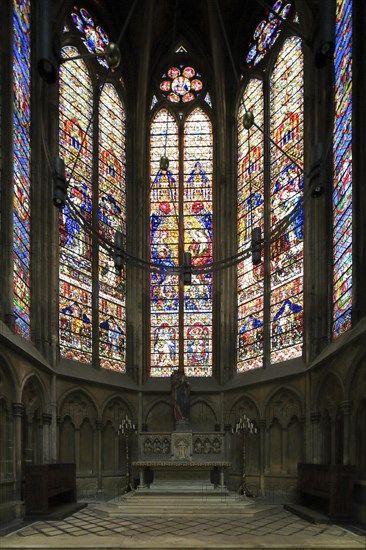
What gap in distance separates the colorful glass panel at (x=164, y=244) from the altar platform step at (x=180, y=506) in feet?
22.3

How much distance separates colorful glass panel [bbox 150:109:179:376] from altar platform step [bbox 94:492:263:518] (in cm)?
679

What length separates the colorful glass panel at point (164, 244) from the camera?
2169cm

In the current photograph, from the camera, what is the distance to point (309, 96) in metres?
17.7

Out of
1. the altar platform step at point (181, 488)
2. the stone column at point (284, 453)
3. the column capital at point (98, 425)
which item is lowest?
the altar platform step at point (181, 488)

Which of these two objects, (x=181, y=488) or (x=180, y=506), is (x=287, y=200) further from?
(x=180, y=506)

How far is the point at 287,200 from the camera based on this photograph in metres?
19.0

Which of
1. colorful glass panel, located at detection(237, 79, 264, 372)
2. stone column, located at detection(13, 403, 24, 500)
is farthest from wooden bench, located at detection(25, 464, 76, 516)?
colorful glass panel, located at detection(237, 79, 264, 372)

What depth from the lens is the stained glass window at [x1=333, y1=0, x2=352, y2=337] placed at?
14312 mm

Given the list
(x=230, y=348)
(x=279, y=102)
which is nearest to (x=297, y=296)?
(x=230, y=348)

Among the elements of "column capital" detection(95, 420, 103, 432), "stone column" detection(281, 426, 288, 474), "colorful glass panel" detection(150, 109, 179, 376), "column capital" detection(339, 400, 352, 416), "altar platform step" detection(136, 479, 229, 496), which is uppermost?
"colorful glass panel" detection(150, 109, 179, 376)

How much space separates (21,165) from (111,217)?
5.88 meters

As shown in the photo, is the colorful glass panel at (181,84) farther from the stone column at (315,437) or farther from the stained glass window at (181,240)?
the stone column at (315,437)

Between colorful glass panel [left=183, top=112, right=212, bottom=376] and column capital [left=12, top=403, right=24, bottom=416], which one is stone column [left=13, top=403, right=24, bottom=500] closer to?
column capital [left=12, top=403, right=24, bottom=416]

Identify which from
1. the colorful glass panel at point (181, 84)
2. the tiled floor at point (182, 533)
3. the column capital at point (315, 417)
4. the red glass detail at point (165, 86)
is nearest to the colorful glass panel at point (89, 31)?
the red glass detail at point (165, 86)
